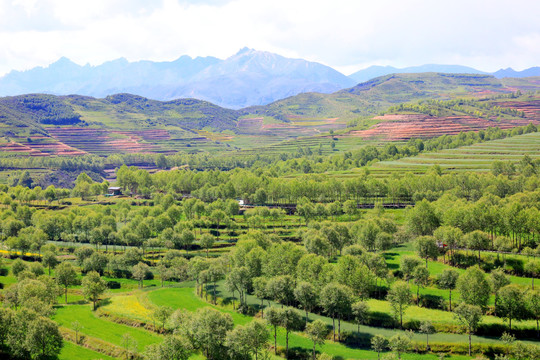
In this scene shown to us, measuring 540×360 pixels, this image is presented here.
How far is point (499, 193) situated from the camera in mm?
132875

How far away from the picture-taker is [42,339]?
191 feet

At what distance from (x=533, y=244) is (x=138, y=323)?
82.4 m

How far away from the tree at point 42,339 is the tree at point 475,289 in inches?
2455

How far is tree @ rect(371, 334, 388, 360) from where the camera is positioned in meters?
58.4

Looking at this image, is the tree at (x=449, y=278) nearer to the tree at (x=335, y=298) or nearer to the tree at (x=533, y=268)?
the tree at (x=533, y=268)

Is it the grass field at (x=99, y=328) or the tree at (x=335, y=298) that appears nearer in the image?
the grass field at (x=99, y=328)

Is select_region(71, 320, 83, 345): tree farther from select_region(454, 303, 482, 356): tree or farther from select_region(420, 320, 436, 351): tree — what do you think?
select_region(454, 303, 482, 356): tree

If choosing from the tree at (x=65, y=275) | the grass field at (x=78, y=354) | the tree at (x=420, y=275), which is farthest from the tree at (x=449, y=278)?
the tree at (x=65, y=275)

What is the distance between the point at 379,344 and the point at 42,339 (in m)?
47.5

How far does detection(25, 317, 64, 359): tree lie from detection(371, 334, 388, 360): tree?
1794 inches

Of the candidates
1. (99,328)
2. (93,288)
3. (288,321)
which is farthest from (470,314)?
(93,288)

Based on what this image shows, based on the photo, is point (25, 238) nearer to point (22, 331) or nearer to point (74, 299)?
point (74, 299)

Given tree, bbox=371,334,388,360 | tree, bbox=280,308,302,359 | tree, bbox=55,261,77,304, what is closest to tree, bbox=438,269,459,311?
tree, bbox=371,334,388,360

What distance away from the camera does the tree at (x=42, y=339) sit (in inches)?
2261
